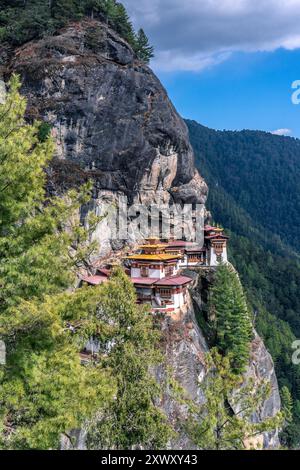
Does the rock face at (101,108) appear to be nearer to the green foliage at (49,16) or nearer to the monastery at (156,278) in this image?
the green foliage at (49,16)

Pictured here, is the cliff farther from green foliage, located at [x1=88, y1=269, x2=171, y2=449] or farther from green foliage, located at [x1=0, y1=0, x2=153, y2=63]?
green foliage, located at [x1=88, y1=269, x2=171, y2=449]

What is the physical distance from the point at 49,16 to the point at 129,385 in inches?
1784

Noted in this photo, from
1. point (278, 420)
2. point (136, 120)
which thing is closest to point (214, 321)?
point (136, 120)

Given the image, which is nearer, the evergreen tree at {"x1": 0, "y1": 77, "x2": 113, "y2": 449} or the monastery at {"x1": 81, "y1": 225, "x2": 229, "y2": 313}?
the evergreen tree at {"x1": 0, "y1": 77, "x2": 113, "y2": 449}

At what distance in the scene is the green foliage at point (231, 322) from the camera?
109ft

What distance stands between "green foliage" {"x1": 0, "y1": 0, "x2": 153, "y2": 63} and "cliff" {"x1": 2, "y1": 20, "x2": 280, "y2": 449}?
5.86 ft

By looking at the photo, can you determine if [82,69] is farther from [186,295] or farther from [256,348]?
[256,348]

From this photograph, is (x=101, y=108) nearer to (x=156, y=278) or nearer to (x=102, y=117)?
(x=102, y=117)

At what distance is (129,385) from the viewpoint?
10898 millimetres

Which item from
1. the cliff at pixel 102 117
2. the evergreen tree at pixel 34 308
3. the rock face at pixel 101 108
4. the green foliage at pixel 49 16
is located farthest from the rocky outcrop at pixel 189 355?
the green foliage at pixel 49 16

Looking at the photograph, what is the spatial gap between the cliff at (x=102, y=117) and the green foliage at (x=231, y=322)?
2.61 m

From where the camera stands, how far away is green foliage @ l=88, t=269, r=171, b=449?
10.6 meters

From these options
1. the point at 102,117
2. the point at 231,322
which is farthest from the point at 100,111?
the point at 231,322

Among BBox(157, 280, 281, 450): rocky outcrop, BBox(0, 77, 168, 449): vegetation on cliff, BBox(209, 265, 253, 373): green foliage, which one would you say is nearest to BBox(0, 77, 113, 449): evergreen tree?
BBox(0, 77, 168, 449): vegetation on cliff
